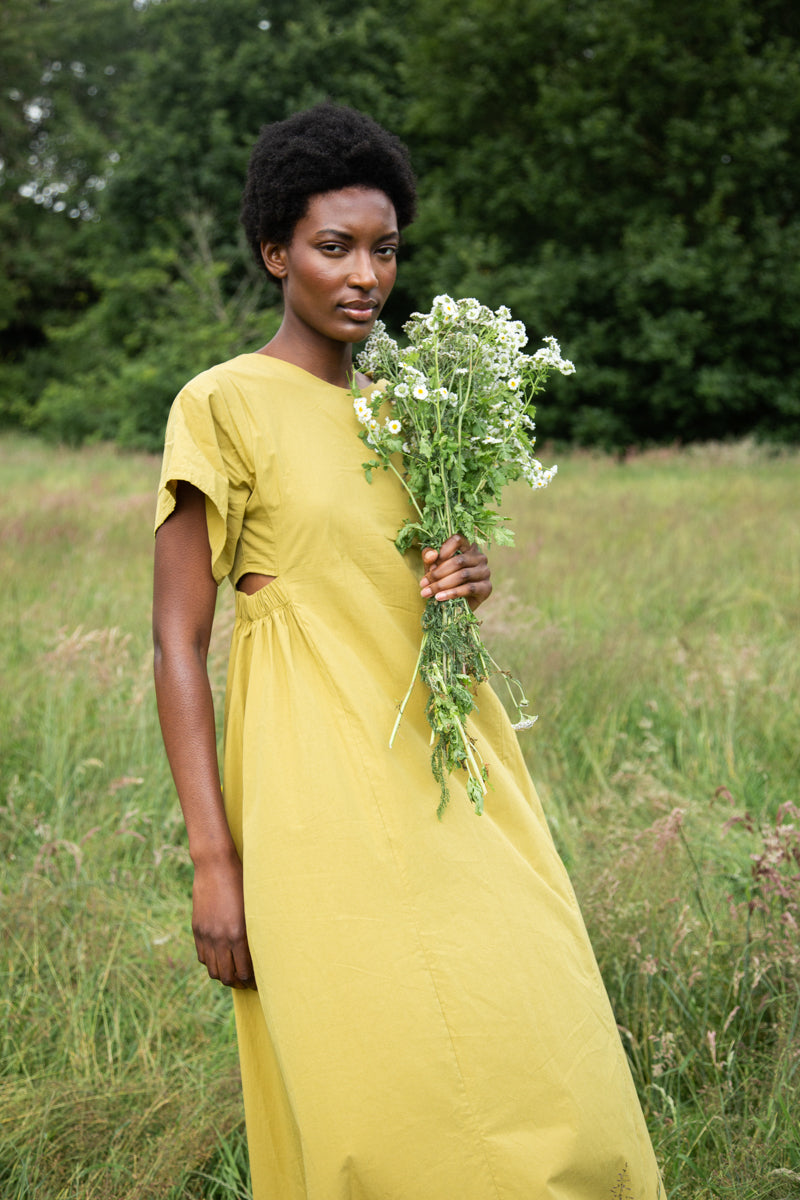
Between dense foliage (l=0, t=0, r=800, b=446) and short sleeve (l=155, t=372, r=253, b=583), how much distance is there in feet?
49.2

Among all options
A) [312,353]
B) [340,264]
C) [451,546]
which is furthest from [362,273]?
[451,546]

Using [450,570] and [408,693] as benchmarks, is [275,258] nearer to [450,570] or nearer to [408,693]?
[450,570]

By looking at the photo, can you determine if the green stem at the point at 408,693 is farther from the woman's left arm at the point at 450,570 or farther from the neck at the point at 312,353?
the neck at the point at 312,353

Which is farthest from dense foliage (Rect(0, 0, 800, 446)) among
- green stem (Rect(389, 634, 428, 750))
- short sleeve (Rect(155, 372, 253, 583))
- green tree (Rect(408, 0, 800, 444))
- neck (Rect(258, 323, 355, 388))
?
green stem (Rect(389, 634, 428, 750))

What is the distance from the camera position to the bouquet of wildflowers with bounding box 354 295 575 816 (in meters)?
1.40

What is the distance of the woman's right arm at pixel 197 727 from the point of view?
1385mm

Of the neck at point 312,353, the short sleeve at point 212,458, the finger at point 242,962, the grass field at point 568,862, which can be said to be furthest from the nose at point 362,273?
the grass field at point 568,862

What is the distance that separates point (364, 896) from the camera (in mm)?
1307

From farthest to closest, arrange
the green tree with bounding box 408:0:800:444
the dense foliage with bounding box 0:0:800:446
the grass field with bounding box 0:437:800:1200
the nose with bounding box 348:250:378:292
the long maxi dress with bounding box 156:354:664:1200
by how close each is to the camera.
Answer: the dense foliage with bounding box 0:0:800:446 < the green tree with bounding box 408:0:800:444 < the grass field with bounding box 0:437:800:1200 < the nose with bounding box 348:250:378:292 < the long maxi dress with bounding box 156:354:664:1200

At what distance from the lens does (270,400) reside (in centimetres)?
A: 146

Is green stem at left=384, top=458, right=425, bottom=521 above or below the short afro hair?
below

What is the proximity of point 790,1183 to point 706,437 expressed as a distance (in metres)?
16.8

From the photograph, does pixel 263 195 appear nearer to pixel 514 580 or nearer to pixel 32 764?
pixel 32 764

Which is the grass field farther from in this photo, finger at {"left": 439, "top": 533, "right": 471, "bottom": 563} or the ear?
Answer: the ear
